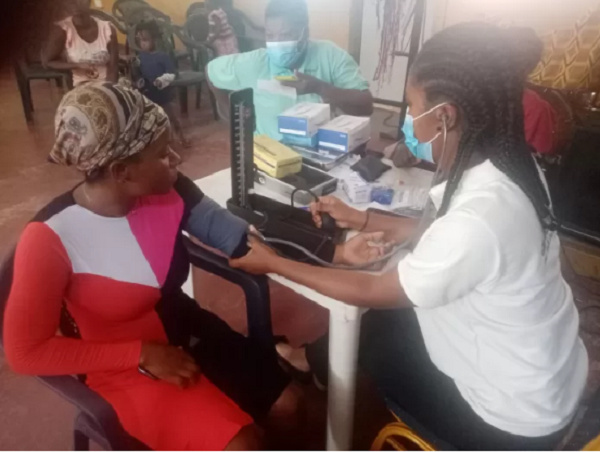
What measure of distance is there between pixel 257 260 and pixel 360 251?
9.9 inches

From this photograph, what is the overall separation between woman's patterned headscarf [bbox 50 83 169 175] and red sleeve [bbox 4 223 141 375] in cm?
16

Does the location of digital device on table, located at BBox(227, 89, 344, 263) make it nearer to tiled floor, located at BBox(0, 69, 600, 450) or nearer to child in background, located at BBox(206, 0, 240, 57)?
tiled floor, located at BBox(0, 69, 600, 450)

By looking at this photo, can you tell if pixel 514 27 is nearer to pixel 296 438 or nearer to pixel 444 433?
pixel 444 433

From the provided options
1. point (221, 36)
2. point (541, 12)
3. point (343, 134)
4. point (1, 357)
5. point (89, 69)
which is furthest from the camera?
point (221, 36)

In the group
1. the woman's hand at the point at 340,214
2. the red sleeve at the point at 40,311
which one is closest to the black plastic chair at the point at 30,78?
the woman's hand at the point at 340,214

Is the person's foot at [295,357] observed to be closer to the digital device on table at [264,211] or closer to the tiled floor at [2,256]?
the tiled floor at [2,256]

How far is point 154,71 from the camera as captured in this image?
13.6 ft

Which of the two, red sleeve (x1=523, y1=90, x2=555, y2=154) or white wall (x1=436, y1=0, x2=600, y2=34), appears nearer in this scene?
red sleeve (x1=523, y1=90, x2=555, y2=154)

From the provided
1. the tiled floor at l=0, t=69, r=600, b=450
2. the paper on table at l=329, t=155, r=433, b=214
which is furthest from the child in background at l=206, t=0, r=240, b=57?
the paper on table at l=329, t=155, r=433, b=214

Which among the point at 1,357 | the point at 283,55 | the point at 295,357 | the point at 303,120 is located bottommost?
the point at 1,357

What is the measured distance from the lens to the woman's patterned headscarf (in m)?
1.01

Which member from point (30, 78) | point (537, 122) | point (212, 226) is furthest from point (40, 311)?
point (30, 78)

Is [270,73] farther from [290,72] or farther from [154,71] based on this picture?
[154,71]

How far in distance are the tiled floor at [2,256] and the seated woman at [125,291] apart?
151 millimetres
